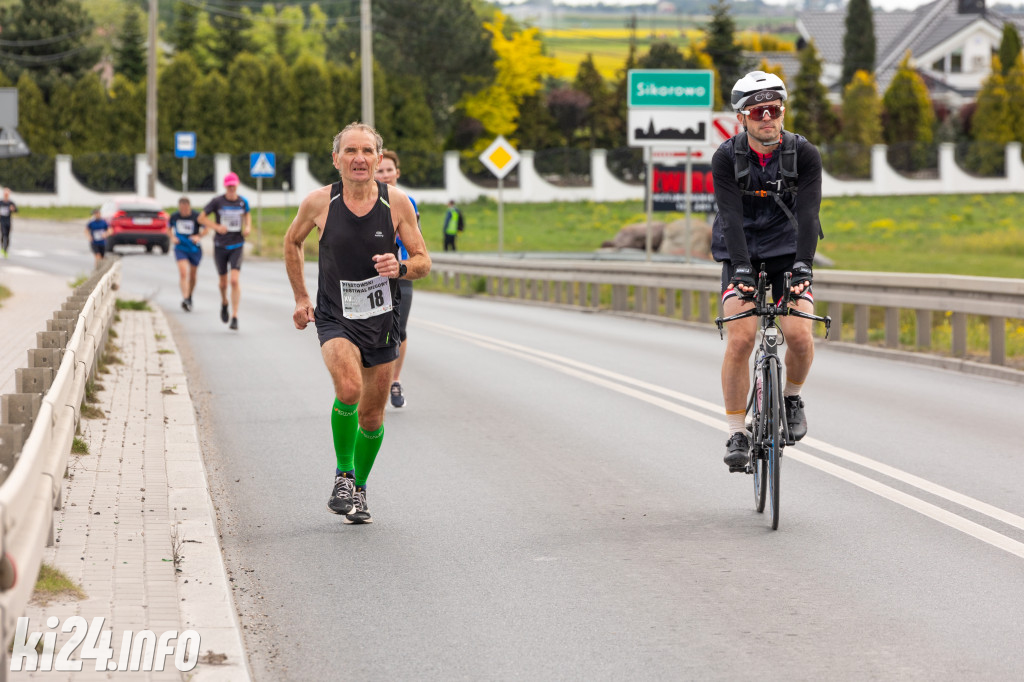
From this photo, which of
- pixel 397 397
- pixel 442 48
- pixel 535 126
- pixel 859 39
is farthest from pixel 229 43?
pixel 397 397

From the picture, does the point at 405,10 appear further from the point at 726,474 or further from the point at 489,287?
the point at 726,474

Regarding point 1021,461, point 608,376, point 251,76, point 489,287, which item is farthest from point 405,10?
point 1021,461

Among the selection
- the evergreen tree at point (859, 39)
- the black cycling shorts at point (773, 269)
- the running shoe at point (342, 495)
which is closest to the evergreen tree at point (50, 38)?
the evergreen tree at point (859, 39)

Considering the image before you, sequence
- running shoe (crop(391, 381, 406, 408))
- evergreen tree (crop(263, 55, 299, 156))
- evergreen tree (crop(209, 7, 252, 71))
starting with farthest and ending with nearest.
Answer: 1. evergreen tree (crop(209, 7, 252, 71))
2. evergreen tree (crop(263, 55, 299, 156))
3. running shoe (crop(391, 381, 406, 408))

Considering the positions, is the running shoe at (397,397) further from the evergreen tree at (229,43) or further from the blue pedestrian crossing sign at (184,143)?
the evergreen tree at (229,43)

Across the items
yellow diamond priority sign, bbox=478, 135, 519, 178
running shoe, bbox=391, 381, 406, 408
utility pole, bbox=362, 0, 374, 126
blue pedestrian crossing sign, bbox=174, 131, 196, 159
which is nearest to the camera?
running shoe, bbox=391, 381, 406, 408

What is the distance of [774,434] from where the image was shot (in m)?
7.11

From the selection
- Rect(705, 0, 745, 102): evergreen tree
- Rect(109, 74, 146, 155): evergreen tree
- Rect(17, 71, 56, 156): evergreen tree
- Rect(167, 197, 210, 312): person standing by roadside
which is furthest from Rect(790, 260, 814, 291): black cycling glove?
Rect(705, 0, 745, 102): evergreen tree

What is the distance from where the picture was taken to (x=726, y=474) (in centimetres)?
890

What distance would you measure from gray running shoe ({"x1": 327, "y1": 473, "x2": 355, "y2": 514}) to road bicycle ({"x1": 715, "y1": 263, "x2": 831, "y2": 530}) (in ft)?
6.11

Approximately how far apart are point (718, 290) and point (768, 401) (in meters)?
12.9

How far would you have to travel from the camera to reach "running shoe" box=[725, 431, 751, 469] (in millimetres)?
7551

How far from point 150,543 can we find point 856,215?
5388cm

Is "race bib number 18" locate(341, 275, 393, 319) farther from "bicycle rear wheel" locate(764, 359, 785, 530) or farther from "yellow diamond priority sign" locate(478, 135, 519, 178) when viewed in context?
"yellow diamond priority sign" locate(478, 135, 519, 178)
